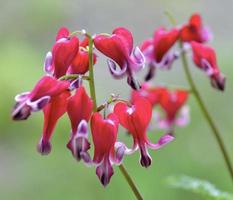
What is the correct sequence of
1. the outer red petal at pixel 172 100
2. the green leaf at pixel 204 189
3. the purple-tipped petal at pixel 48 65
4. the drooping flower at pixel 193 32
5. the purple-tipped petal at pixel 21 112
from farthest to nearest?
1. the outer red petal at pixel 172 100
2. the drooping flower at pixel 193 32
3. the green leaf at pixel 204 189
4. the purple-tipped petal at pixel 48 65
5. the purple-tipped petal at pixel 21 112

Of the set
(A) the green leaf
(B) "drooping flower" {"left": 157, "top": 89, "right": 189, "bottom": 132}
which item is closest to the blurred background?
(B) "drooping flower" {"left": 157, "top": 89, "right": 189, "bottom": 132}

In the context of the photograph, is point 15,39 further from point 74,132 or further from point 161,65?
point 74,132

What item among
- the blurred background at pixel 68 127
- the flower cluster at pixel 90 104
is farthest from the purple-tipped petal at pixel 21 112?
the blurred background at pixel 68 127

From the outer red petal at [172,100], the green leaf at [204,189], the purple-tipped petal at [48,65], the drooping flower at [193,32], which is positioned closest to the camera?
the purple-tipped petal at [48,65]

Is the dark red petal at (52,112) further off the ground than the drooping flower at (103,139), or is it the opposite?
the dark red petal at (52,112)

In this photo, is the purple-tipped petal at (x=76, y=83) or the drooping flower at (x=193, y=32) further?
the drooping flower at (x=193, y=32)

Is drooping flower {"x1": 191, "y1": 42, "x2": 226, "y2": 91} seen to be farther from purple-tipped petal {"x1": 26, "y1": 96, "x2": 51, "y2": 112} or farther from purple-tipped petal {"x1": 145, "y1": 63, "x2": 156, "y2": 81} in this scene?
purple-tipped petal {"x1": 26, "y1": 96, "x2": 51, "y2": 112}

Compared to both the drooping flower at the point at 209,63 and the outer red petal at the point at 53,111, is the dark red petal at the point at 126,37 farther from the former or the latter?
the drooping flower at the point at 209,63
